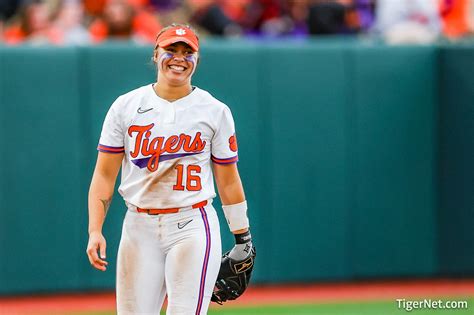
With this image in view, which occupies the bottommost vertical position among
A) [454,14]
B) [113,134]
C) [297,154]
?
[297,154]

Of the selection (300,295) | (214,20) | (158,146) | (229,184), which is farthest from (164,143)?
(214,20)

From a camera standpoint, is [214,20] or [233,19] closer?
[214,20]

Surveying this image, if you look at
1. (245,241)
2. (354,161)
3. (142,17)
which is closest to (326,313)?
(354,161)

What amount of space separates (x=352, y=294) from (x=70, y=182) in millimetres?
2968

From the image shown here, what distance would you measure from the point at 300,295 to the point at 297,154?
4.65 ft

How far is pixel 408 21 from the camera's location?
10.1m

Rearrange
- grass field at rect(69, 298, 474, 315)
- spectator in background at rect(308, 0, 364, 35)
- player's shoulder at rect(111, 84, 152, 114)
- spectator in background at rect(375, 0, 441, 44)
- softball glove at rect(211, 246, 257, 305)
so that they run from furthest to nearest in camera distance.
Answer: spectator in background at rect(308, 0, 364, 35)
spectator in background at rect(375, 0, 441, 44)
grass field at rect(69, 298, 474, 315)
softball glove at rect(211, 246, 257, 305)
player's shoulder at rect(111, 84, 152, 114)

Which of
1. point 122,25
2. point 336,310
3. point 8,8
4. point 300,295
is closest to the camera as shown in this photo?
point 336,310

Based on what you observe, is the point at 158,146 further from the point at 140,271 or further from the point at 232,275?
the point at 232,275

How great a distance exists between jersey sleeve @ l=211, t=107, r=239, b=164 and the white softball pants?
33 centimetres

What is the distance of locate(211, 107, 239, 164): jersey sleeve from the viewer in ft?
16.0

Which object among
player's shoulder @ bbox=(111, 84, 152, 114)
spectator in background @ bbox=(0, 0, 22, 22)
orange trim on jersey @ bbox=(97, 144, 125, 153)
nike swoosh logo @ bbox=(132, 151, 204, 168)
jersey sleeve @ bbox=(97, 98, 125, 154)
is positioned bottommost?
nike swoosh logo @ bbox=(132, 151, 204, 168)

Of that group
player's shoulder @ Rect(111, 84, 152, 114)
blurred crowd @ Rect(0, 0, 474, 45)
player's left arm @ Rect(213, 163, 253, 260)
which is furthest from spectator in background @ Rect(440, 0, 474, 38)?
player's shoulder @ Rect(111, 84, 152, 114)

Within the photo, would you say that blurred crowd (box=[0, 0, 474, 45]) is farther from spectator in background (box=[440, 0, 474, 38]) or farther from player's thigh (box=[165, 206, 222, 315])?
player's thigh (box=[165, 206, 222, 315])
